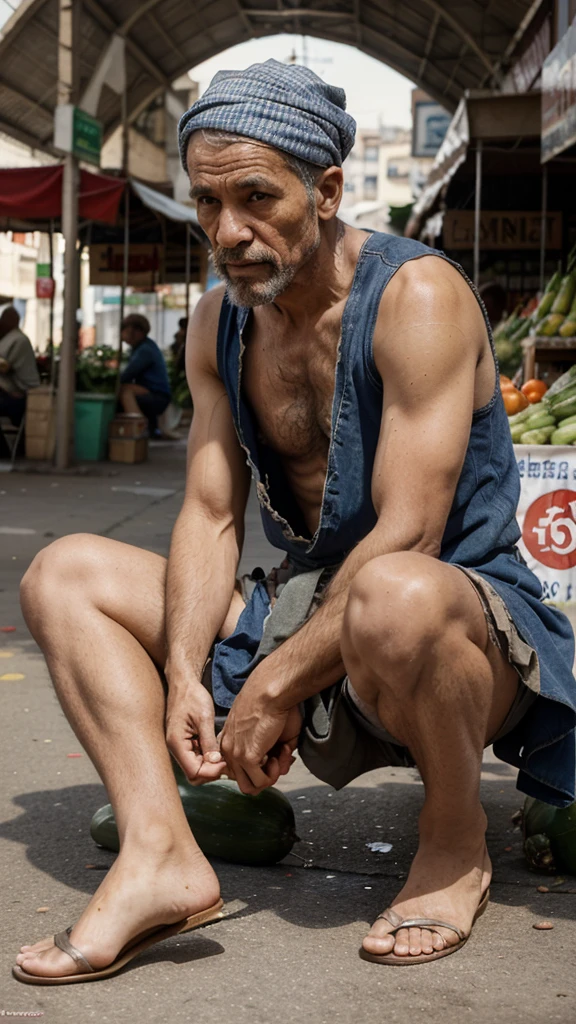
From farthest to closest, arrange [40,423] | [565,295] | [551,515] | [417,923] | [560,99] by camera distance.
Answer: [40,423], [565,295], [560,99], [551,515], [417,923]

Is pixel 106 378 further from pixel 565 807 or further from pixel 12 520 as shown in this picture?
pixel 565 807

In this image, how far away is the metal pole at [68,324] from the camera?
1123 cm

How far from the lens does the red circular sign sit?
210 inches

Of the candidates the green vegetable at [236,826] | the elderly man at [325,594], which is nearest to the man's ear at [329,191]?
the elderly man at [325,594]

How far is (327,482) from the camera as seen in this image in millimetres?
2641

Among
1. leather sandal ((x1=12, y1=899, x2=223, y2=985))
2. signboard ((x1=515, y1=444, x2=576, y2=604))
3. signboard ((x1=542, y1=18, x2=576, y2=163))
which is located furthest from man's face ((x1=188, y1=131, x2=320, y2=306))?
signboard ((x1=542, y1=18, x2=576, y2=163))

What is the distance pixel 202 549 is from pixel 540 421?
10.3 ft

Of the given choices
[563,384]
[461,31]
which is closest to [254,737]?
[563,384]

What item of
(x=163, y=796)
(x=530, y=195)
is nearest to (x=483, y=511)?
(x=163, y=796)

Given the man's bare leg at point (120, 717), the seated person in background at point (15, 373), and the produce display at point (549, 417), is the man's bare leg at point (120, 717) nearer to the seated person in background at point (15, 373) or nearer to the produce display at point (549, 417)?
the produce display at point (549, 417)

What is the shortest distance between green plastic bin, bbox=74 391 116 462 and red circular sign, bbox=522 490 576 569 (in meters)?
7.89

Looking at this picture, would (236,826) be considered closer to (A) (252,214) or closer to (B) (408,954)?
(B) (408,954)

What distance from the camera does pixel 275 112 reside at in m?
2.55

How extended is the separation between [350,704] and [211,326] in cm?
99
